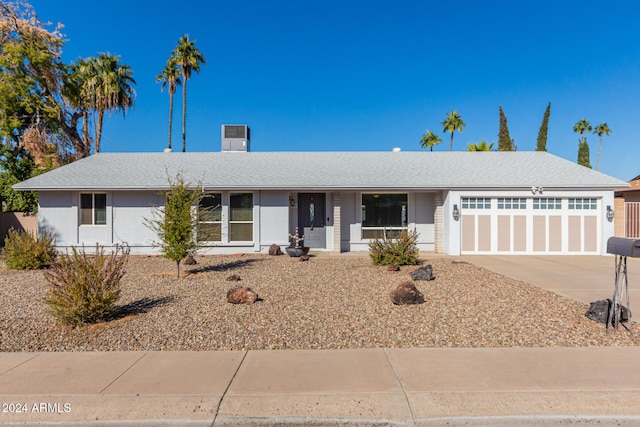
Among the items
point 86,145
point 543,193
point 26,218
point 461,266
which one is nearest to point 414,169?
point 543,193

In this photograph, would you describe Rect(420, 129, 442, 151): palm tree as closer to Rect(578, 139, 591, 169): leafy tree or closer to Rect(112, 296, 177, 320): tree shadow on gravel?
Rect(578, 139, 591, 169): leafy tree

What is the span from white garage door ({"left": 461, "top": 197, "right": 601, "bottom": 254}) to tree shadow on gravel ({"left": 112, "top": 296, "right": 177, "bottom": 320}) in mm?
11702

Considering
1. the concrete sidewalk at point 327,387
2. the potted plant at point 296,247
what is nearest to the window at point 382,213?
the potted plant at point 296,247

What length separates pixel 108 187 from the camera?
14.9 metres

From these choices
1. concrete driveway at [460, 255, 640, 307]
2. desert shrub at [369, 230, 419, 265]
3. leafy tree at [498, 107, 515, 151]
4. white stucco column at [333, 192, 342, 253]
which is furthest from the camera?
leafy tree at [498, 107, 515, 151]

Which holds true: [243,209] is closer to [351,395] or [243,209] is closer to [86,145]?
[351,395]

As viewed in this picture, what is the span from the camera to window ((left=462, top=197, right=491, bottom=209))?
1523 centimetres

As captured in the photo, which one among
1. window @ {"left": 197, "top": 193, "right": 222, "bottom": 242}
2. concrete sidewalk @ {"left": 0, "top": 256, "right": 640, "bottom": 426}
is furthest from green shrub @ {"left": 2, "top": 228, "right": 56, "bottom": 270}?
concrete sidewalk @ {"left": 0, "top": 256, "right": 640, "bottom": 426}

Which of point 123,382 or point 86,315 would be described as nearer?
point 123,382

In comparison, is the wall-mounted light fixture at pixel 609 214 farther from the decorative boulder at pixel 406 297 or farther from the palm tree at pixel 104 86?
the palm tree at pixel 104 86

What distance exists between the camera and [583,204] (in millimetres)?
15148

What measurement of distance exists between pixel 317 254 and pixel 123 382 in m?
11.0

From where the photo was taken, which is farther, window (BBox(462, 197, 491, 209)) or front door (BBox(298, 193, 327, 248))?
front door (BBox(298, 193, 327, 248))

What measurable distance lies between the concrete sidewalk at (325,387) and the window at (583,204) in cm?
1207
